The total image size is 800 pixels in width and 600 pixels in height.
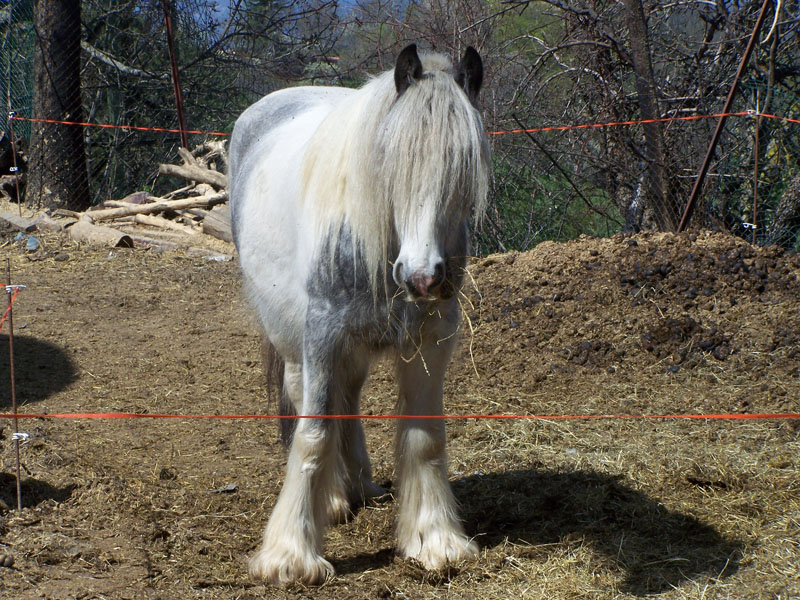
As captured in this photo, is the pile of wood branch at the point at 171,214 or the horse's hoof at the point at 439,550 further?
the pile of wood branch at the point at 171,214

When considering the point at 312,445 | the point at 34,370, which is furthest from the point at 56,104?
the point at 312,445

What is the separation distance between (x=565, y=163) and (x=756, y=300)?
275 cm

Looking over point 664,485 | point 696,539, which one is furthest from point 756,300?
point 696,539

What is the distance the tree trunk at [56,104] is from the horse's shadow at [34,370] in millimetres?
4429

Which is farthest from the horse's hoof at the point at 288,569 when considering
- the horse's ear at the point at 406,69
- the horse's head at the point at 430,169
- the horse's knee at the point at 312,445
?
the horse's ear at the point at 406,69

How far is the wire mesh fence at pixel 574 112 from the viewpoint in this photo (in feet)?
22.6

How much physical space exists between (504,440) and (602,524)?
104cm

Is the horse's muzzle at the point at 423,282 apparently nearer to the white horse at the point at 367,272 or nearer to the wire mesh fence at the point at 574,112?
the white horse at the point at 367,272

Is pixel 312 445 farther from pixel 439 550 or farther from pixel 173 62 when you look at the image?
pixel 173 62

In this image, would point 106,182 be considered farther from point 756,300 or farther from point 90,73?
point 756,300

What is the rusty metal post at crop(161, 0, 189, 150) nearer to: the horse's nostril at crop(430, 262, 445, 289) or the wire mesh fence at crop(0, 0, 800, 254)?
the wire mesh fence at crop(0, 0, 800, 254)

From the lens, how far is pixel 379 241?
2799 mm

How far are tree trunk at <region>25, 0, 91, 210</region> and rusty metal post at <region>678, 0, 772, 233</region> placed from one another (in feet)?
24.3

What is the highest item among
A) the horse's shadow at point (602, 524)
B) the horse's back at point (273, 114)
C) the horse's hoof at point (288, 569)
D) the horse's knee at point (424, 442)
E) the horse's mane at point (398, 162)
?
the horse's back at point (273, 114)
